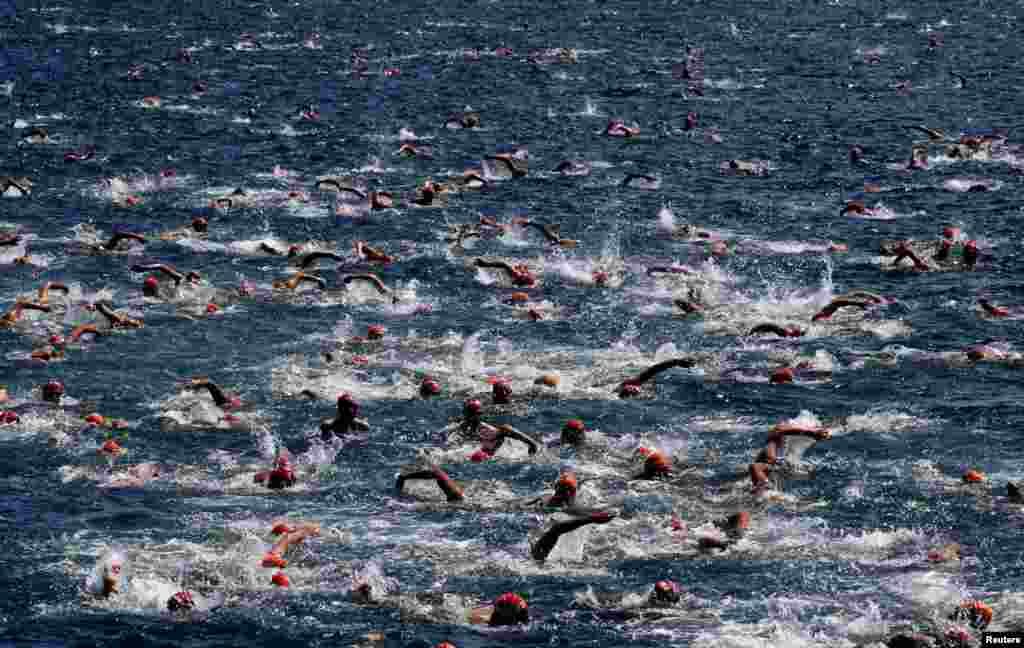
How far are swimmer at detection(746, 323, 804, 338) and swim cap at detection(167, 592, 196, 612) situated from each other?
2145cm

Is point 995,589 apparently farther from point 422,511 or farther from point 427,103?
point 427,103

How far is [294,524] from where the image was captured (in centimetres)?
3094

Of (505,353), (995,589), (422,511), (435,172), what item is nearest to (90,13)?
(435,172)

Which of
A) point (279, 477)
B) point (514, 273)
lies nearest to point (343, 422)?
point (279, 477)

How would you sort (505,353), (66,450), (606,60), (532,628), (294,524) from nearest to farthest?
1. (532,628)
2. (294,524)
3. (66,450)
4. (505,353)
5. (606,60)

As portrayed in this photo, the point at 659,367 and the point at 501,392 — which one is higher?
the point at 659,367

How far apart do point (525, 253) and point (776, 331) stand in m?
12.4

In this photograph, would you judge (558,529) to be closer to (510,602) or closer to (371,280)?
(510,602)

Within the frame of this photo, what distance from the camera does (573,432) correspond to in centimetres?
3588

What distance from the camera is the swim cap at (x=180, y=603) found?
27.2m

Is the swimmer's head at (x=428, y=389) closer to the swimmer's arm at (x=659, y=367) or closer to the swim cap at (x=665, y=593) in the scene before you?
the swimmer's arm at (x=659, y=367)

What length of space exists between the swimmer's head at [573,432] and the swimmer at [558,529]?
6.19m

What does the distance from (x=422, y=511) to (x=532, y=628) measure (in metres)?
5.94

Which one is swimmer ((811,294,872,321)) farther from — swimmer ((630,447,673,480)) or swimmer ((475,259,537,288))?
swimmer ((630,447,673,480))
